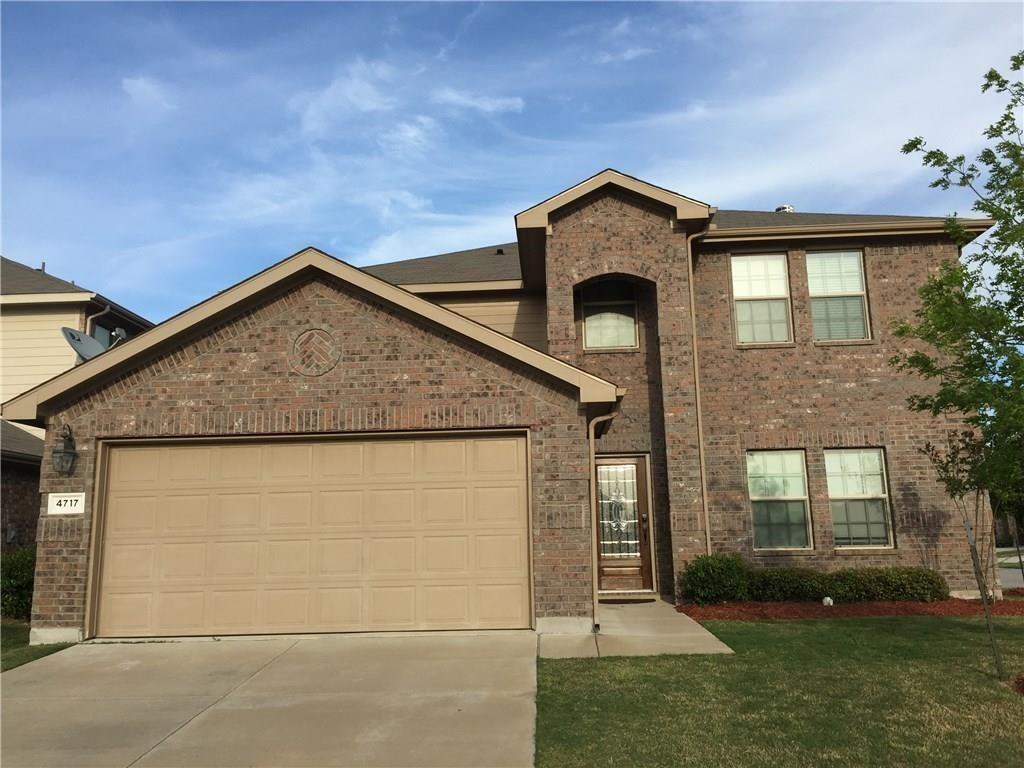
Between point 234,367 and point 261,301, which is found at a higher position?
point 261,301

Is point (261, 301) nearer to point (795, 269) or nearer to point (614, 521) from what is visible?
point (614, 521)

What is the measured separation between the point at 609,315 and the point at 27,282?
13.4m

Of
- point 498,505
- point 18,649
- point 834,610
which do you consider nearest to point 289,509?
point 498,505

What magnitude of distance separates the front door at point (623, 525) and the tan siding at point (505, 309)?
3.33m

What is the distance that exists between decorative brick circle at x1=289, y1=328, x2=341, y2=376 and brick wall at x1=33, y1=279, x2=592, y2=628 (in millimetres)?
61

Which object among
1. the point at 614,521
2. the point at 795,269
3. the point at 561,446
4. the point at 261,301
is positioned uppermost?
the point at 795,269

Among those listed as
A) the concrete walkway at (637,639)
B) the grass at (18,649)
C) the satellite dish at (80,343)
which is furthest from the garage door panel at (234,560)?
the satellite dish at (80,343)

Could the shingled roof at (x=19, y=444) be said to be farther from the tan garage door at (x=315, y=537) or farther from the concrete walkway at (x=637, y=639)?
the concrete walkway at (x=637, y=639)

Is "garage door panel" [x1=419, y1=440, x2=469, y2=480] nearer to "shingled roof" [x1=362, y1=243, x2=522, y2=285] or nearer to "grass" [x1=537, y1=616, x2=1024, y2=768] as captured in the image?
"grass" [x1=537, y1=616, x2=1024, y2=768]

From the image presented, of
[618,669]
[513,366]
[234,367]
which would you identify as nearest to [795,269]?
[513,366]

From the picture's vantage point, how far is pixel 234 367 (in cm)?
970

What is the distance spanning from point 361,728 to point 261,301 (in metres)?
5.91

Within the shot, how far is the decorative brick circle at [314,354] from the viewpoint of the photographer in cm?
966

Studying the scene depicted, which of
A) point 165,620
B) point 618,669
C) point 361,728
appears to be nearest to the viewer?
point 361,728
